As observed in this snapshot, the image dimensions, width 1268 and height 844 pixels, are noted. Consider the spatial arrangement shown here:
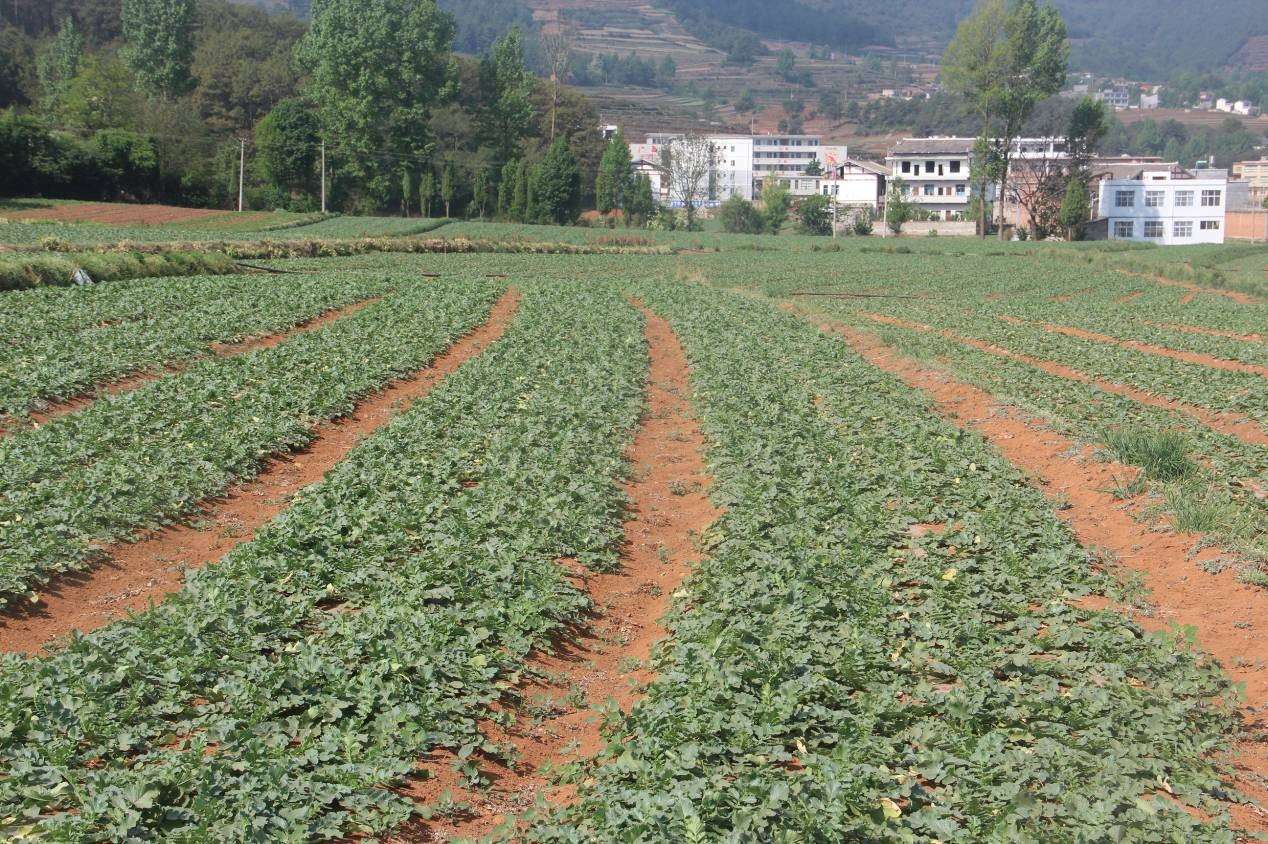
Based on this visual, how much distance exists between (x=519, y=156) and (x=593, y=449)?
10089cm

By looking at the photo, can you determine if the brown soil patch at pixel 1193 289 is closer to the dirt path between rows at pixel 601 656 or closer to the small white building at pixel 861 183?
the dirt path between rows at pixel 601 656

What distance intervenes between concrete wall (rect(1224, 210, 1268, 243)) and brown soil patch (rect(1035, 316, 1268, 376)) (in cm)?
8223

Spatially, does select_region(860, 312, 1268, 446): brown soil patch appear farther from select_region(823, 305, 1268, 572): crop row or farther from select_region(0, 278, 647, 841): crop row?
select_region(0, 278, 647, 841): crop row

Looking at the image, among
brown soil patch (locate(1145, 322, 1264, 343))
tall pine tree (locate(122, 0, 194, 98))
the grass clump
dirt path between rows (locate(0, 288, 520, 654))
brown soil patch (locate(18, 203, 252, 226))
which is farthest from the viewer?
tall pine tree (locate(122, 0, 194, 98))

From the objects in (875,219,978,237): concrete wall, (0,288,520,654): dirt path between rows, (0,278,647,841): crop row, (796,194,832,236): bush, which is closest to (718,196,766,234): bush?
(796,194,832,236): bush

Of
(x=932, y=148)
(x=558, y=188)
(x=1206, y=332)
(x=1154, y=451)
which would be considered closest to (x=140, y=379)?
(x=1154, y=451)

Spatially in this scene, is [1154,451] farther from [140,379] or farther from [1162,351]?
[1162,351]

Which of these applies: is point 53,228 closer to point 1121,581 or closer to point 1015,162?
point 1121,581

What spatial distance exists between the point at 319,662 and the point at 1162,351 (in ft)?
87.2

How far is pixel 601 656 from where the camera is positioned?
9.28m

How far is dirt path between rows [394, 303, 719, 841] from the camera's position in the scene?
6863mm

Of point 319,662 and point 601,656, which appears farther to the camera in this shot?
point 601,656

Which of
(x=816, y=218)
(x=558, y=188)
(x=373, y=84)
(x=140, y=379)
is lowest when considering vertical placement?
(x=140, y=379)

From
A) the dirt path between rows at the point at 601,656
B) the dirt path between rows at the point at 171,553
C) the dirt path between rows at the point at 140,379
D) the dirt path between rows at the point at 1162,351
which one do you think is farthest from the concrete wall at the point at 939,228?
the dirt path between rows at the point at 171,553
